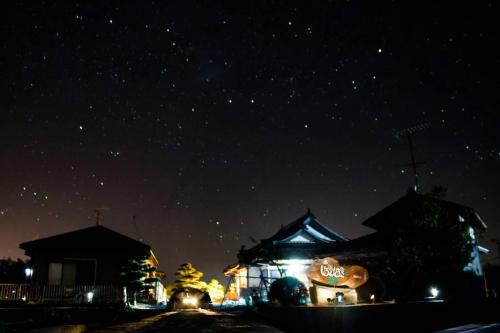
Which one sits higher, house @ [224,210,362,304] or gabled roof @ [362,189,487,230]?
gabled roof @ [362,189,487,230]

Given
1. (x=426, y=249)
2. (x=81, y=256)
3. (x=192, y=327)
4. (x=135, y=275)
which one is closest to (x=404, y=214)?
(x=426, y=249)

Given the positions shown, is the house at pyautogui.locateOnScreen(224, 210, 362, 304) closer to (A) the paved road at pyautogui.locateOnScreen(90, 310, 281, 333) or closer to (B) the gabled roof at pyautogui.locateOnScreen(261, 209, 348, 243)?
(B) the gabled roof at pyautogui.locateOnScreen(261, 209, 348, 243)

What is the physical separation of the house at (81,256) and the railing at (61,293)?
444 cm

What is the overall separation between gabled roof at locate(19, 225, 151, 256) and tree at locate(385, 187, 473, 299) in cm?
1688

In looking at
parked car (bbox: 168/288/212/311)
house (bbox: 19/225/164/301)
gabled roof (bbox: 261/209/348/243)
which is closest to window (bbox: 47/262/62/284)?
house (bbox: 19/225/164/301)

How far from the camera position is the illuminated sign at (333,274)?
13.3m

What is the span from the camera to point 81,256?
89.9ft

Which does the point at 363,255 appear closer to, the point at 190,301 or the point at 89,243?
the point at 190,301

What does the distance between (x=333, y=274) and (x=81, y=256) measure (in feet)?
66.2

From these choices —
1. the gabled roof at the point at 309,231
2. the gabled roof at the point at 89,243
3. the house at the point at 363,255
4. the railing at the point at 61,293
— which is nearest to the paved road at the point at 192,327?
the house at the point at 363,255

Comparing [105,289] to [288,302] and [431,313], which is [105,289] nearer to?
[288,302]

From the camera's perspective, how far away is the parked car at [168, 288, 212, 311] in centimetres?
2783

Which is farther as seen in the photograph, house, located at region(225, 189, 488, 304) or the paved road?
house, located at region(225, 189, 488, 304)

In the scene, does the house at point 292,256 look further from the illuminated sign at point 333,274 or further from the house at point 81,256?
the house at point 81,256
